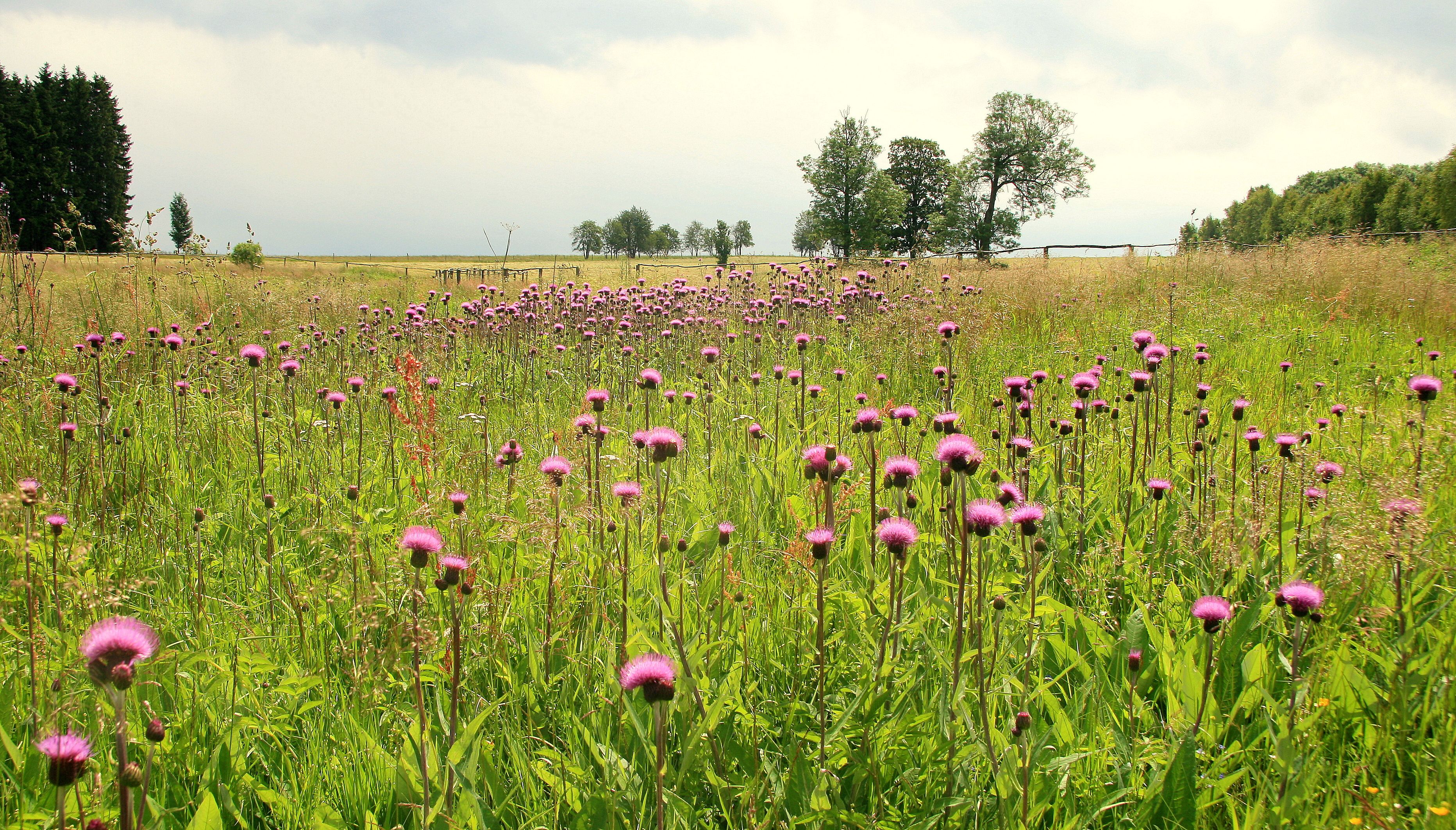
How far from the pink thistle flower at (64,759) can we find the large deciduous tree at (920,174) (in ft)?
221

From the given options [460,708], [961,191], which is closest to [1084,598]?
[460,708]

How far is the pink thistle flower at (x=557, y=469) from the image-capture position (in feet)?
7.98

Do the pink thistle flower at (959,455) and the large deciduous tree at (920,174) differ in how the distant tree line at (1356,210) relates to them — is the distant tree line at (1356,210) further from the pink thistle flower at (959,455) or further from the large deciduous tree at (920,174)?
the large deciduous tree at (920,174)

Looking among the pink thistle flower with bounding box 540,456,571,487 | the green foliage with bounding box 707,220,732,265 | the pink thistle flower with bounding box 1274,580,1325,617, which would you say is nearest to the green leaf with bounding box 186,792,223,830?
the pink thistle flower with bounding box 540,456,571,487

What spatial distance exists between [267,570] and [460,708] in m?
1.02

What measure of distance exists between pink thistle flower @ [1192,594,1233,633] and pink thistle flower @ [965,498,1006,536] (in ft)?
1.56

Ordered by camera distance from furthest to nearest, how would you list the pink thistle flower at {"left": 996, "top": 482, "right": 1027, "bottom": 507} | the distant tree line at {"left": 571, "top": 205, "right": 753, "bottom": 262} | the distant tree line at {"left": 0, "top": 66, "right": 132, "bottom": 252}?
the distant tree line at {"left": 571, "top": 205, "right": 753, "bottom": 262}
the distant tree line at {"left": 0, "top": 66, "right": 132, "bottom": 252}
the pink thistle flower at {"left": 996, "top": 482, "right": 1027, "bottom": 507}

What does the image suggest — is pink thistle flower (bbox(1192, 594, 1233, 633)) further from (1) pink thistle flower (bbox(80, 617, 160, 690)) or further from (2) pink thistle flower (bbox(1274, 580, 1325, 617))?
(1) pink thistle flower (bbox(80, 617, 160, 690))

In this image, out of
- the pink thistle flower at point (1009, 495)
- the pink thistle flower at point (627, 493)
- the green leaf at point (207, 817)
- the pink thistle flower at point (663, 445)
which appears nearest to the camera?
the green leaf at point (207, 817)

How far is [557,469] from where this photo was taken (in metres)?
2.44

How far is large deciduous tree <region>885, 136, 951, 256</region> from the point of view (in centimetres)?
6438

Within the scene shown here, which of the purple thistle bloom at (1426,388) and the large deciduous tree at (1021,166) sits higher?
the large deciduous tree at (1021,166)

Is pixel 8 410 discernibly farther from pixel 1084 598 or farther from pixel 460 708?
pixel 1084 598

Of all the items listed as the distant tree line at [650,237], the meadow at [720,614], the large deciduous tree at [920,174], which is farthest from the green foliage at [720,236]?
the meadow at [720,614]
